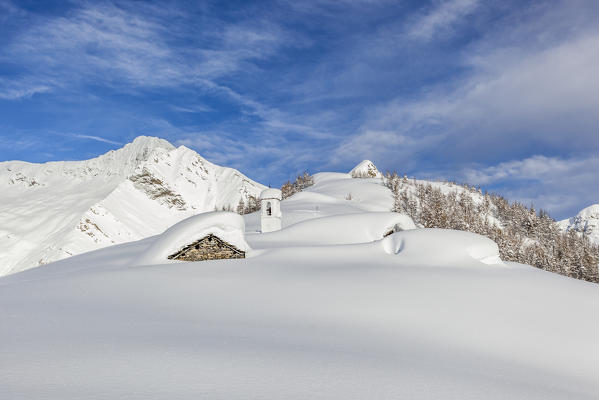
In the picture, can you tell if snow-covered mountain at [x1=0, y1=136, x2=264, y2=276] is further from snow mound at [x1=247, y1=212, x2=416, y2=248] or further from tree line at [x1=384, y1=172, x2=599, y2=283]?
snow mound at [x1=247, y1=212, x2=416, y2=248]

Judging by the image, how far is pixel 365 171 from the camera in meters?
114

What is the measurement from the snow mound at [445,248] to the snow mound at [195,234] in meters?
6.70

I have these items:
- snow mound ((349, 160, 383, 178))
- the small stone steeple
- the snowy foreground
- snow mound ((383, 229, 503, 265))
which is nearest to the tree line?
snow mound ((349, 160, 383, 178))

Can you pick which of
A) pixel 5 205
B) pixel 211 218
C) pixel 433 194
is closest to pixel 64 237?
pixel 5 205

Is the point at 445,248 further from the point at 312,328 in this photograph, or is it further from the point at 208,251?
the point at 208,251

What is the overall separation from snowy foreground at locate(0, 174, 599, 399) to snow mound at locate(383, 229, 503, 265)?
65mm

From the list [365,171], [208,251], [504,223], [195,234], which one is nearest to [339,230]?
[208,251]

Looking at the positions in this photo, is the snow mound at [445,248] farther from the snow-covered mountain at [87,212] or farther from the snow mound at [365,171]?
the snow-covered mountain at [87,212]

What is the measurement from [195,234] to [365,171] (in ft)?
335

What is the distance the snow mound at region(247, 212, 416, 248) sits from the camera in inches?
846

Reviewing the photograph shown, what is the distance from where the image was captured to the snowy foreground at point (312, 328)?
14.1 feet

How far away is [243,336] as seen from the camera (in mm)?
6438

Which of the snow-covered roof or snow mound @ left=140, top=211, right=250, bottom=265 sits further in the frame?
the snow-covered roof

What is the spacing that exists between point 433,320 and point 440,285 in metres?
2.60
